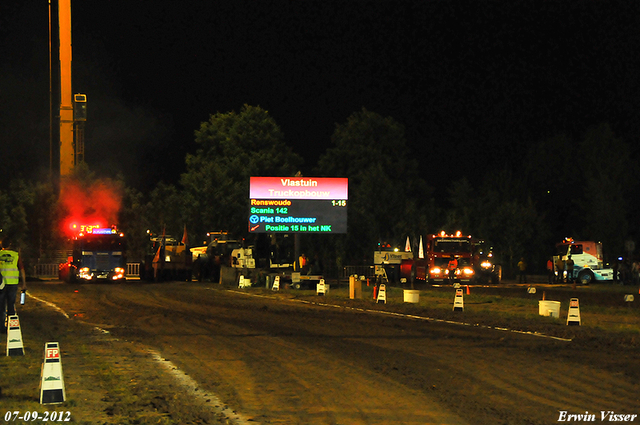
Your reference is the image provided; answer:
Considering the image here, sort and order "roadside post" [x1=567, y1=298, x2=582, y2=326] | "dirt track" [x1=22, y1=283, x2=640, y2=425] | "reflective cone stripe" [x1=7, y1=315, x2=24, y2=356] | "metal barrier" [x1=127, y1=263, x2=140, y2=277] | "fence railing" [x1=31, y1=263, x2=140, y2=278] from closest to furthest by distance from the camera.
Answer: "dirt track" [x1=22, y1=283, x2=640, y2=425] < "reflective cone stripe" [x1=7, y1=315, x2=24, y2=356] < "roadside post" [x1=567, y1=298, x2=582, y2=326] < "fence railing" [x1=31, y1=263, x2=140, y2=278] < "metal barrier" [x1=127, y1=263, x2=140, y2=277]

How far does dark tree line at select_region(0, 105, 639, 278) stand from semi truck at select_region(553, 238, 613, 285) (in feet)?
68.4

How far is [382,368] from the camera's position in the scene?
538 inches

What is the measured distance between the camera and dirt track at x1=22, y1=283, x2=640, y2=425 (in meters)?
10.3

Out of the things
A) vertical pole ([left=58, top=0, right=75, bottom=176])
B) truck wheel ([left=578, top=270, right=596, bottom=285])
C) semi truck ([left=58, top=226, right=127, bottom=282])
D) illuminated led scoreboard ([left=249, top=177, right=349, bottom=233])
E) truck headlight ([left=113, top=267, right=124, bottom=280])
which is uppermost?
vertical pole ([left=58, top=0, right=75, bottom=176])

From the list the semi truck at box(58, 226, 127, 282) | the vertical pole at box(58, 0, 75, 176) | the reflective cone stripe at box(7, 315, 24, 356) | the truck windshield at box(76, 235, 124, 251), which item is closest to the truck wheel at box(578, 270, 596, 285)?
the semi truck at box(58, 226, 127, 282)

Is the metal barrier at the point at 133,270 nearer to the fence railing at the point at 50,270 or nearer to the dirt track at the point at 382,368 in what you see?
the fence railing at the point at 50,270

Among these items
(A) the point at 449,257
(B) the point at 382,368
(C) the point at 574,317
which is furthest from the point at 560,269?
(B) the point at 382,368

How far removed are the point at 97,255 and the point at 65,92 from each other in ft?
89.8

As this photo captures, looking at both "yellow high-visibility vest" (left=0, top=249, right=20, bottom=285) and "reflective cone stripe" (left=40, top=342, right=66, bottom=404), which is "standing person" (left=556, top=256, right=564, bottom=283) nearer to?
"yellow high-visibility vest" (left=0, top=249, right=20, bottom=285)

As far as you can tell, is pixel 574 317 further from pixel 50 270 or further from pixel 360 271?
pixel 50 270

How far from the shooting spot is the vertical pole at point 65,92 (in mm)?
69000

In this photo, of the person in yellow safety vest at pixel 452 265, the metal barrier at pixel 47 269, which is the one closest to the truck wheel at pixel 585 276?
the person in yellow safety vest at pixel 452 265

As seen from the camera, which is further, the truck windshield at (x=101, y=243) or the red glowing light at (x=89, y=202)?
the red glowing light at (x=89, y=202)

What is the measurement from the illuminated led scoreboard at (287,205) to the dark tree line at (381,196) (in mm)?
24873
